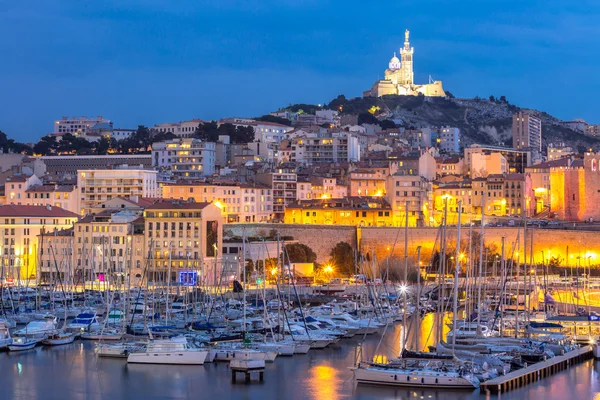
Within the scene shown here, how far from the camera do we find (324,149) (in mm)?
82000

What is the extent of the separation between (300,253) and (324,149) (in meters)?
29.5

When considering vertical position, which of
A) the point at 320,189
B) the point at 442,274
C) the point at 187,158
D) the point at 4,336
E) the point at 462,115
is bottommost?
the point at 4,336

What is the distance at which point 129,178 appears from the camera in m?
63.8

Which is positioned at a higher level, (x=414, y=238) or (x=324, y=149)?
(x=324, y=149)

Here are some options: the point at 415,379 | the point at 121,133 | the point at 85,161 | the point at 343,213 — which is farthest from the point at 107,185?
the point at 121,133

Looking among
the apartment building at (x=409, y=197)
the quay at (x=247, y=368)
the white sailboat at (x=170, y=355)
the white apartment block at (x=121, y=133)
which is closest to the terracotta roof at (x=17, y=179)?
the apartment building at (x=409, y=197)

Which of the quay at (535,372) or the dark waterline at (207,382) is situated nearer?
the quay at (535,372)

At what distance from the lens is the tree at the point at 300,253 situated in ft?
174

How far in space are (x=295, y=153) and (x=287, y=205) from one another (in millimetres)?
21046

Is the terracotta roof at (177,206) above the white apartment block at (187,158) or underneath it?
underneath

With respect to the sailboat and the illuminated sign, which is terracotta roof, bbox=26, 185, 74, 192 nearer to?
the illuminated sign

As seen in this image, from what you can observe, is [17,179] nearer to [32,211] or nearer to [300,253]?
[32,211]

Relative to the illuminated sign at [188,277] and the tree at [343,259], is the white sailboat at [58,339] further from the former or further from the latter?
the tree at [343,259]

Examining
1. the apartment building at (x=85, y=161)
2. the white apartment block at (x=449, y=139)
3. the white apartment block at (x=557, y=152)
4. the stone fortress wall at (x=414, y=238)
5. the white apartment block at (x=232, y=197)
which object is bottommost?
the stone fortress wall at (x=414, y=238)
